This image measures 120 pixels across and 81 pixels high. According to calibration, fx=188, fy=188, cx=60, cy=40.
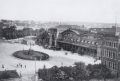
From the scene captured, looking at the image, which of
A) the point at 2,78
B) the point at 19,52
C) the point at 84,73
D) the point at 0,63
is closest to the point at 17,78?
the point at 2,78

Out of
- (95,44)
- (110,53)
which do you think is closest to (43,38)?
(95,44)

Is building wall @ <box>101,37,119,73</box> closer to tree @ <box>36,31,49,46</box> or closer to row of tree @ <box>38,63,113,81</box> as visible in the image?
row of tree @ <box>38,63,113,81</box>

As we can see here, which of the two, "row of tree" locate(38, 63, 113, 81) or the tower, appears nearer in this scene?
"row of tree" locate(38, 63, 113, 81)

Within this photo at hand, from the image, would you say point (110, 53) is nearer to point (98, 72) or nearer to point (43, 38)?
point (98, 72)

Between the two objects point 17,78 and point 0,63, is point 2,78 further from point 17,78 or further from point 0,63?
point 0,63

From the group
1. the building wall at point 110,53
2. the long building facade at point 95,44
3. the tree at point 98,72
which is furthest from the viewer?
the long building facade at point 95,44

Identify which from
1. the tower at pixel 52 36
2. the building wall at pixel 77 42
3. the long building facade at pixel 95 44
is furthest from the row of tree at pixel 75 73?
Answer: the tower at pixel 52 36

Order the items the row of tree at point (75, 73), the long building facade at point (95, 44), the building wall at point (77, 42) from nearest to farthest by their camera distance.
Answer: the row of tree at point (75, 73), the long building facade at point (95, 44), the building wall at point (77, 42)

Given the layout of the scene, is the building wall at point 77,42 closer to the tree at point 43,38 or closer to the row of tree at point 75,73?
the tree at point 43,38

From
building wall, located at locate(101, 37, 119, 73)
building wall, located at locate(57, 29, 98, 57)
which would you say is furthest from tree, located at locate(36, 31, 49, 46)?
building wall, located at locate(101, 37, 119, 73)

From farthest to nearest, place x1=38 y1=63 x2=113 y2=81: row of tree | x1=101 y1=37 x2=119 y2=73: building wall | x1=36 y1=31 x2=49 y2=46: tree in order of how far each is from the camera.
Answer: x1=36 y1=31 x2=49 y2=46: tree
x1=101 y1=37 x2=119 y2=73: building wall
x1=38 y1=63 x2=113 y2=81: row of tree
